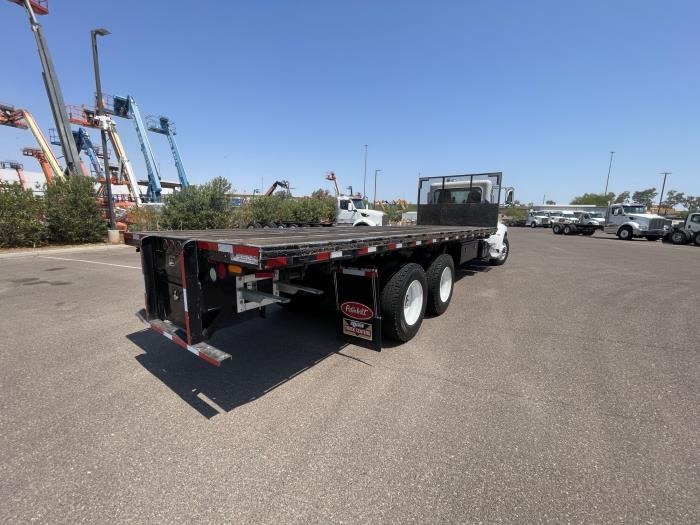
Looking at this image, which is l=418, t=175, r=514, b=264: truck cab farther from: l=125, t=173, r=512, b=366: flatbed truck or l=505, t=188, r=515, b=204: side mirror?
l=125, t=173, r=512, b=366: flatbed truck

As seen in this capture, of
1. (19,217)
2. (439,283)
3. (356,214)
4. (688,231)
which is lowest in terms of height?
(439,283)

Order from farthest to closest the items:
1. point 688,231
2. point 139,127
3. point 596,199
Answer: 1. point 596,199
2. point 139,127
3. point 688,231

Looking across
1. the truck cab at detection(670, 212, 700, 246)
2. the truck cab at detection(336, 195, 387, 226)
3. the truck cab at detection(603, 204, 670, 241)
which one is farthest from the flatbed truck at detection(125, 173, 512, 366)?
the truck cab at detection(603, 204, 670, 241)

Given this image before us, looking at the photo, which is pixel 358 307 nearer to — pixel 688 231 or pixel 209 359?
pixel 209 359

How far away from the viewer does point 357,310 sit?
3715mm

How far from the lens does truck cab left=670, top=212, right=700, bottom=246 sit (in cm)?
2020

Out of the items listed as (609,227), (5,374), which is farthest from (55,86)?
(609,227)

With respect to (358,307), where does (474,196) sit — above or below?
→ above

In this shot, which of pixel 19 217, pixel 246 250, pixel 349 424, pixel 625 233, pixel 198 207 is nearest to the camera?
pixel 246 250

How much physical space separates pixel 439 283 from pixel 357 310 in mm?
2016

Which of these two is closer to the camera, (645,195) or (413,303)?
(413,303)

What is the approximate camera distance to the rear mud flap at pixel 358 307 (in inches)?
142

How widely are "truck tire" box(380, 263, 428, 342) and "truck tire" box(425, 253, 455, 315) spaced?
0.55 meters

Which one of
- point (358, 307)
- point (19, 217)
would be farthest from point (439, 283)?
point (19, 217)
